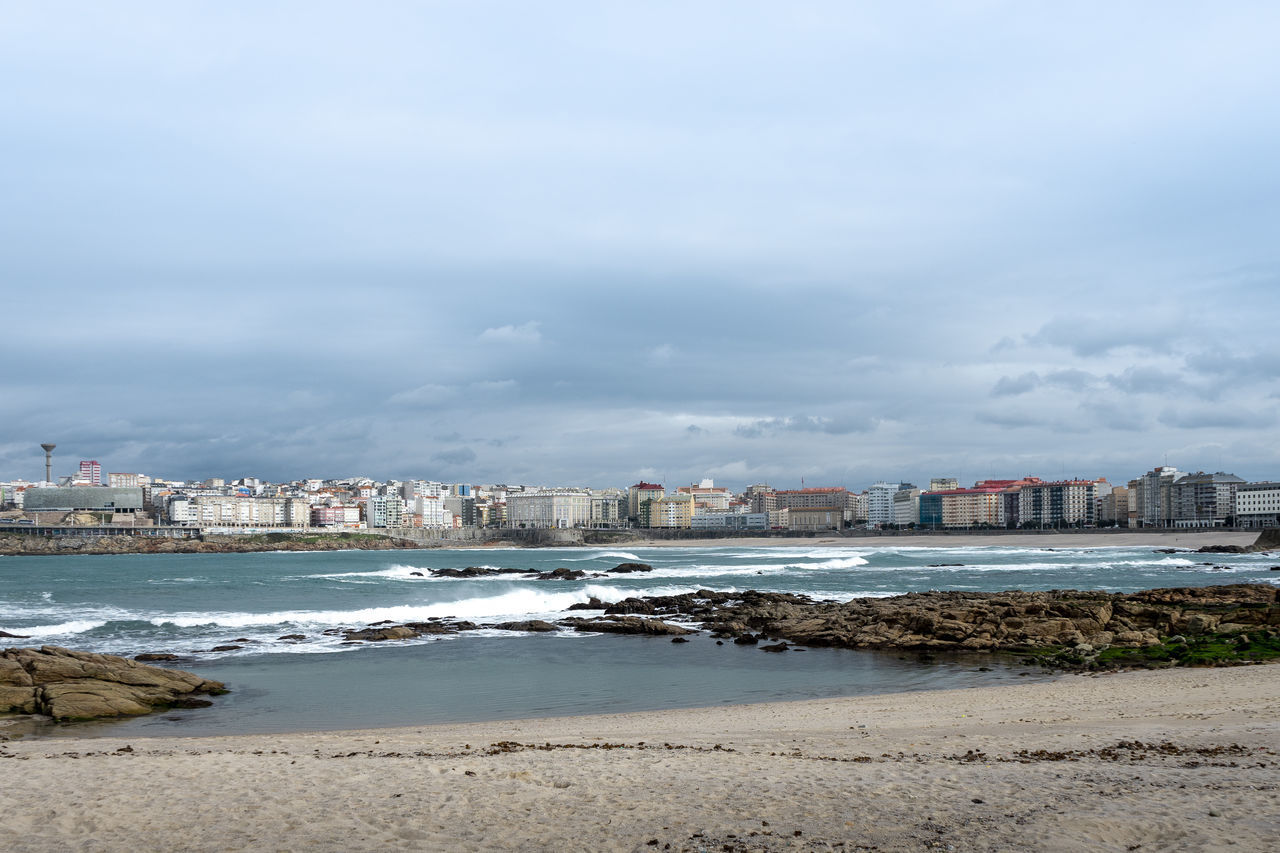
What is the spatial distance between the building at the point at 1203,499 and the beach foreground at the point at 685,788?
485 feet

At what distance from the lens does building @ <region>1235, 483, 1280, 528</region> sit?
131500mm

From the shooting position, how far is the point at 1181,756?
8.80 m

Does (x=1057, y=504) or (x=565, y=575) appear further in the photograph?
(x=1057, y=504)

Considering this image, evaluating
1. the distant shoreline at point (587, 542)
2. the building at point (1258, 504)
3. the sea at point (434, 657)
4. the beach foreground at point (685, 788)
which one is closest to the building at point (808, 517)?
the distant shoreline at point (587, 542)

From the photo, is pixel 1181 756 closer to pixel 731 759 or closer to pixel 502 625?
pixel 731 759

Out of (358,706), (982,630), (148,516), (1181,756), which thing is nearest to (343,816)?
(1181,756)

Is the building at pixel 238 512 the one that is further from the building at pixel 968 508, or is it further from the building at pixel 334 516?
the building at pixel 968 508

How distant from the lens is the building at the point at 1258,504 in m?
132

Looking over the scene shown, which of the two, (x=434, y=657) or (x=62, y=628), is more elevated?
(x=434, y=657)

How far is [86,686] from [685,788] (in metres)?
12.6

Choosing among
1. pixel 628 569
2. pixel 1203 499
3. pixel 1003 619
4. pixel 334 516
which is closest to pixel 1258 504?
pixel 1203 499

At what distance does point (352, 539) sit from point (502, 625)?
Result: 381 feet

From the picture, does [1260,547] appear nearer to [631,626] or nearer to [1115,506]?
[631,626]

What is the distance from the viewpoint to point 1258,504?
442 ft
